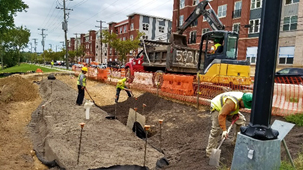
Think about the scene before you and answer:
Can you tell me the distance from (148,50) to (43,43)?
7876 centimetres

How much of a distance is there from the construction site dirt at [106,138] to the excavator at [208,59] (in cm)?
198

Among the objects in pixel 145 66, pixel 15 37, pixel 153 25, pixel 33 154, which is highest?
pixel 153 25

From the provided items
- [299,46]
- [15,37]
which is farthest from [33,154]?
[15,37]

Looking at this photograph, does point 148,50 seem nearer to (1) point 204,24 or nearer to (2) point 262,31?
(2) point 262,31

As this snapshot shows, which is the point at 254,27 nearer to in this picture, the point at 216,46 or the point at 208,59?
the point at 216,46

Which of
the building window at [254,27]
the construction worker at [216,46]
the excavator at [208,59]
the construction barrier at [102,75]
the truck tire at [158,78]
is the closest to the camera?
the excavator at [208,59]

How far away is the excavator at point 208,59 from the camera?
32.1 ft

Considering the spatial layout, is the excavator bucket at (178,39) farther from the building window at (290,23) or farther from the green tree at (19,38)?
the green tree at (19,38)

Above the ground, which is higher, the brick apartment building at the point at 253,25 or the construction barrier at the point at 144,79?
the brick apartment building at the point at 253,25

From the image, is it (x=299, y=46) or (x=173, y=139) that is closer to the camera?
(x=173, y=139)

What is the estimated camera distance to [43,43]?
82562mm

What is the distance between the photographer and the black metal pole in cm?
244

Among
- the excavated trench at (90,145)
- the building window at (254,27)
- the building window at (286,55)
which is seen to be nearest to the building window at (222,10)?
the building window at (254,27)

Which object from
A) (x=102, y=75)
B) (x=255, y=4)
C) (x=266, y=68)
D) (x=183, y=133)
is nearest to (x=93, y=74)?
(x=102, y=75)
